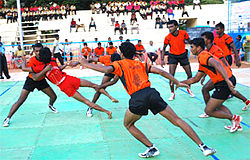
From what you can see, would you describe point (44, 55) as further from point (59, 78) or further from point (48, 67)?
point (59, 78)

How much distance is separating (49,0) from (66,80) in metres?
34.2

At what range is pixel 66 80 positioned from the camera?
6.06 m

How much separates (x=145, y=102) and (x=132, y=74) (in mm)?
432

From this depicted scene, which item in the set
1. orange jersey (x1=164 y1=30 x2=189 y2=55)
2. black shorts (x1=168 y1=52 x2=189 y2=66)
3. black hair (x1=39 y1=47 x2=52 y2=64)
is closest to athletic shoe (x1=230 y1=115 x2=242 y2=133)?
black shorts (x1=168 y1=52 x2=189 y2=66)

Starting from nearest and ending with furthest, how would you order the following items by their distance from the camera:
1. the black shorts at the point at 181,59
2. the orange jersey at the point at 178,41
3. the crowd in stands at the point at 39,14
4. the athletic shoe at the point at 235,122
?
the athletic shoe at the point at 235,122 < the orange jersey at the point at 178,41 < the black shorts at the point at 181,59 < the crowd in stands at the point at 39,14

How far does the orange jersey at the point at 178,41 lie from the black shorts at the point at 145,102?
3981mm

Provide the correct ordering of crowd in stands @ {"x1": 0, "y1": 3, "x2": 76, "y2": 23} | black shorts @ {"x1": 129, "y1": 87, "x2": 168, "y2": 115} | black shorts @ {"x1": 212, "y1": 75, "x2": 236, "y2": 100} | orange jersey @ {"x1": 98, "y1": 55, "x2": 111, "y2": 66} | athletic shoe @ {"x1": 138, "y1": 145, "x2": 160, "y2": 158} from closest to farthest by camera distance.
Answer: black shorts @ {"x1": 129, "y1": 87, "x2": 168, "y2": 115} → athletic shoe @ {"x1": 138, "y1": 145, "x2": 160, "y2": 158} → black shorts @ {"x1": 212, "y1": 75, "x2": 236, "y2": 100} → orange jersey @ {"x1": 98, "y1": 55, "x2": 111, "y2": 66} → crowd in stands @ {"x1": 0, "y1": 3, "x2": 76, "y2": 23}

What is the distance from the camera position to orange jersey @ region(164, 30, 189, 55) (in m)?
7.67

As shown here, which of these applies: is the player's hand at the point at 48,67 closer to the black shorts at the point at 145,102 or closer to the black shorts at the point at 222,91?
the black shorts at the point at 145,102

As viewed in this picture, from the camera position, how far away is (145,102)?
396cm

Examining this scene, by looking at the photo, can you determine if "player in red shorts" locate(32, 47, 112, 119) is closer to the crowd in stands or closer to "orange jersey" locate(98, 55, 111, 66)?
"orange jersey" locate(98, 55, 111, 66)

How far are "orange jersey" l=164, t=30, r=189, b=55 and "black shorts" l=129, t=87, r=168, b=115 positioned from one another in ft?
13.1

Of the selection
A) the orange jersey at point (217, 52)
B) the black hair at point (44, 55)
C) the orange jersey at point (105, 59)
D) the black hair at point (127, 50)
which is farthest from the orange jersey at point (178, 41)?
the black hair at point (127, 50)

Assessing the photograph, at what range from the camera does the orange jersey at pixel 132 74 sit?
4016mm
